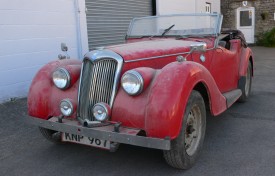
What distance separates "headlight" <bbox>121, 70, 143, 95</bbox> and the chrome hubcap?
24.4 inches

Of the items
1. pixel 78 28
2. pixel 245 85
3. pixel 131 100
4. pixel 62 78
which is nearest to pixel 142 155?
pixel 131 100

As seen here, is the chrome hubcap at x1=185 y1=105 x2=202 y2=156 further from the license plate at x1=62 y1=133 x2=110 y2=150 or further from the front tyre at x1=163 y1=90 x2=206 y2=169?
the license plate at x1=62 y1=133 x2=110 y2=150

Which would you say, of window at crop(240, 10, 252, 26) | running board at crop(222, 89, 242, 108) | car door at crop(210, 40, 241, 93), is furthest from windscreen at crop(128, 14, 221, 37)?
window at crop(240, 10, 252, 26)

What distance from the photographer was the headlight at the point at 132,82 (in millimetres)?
3010

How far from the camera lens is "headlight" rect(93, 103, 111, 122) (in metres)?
3.08

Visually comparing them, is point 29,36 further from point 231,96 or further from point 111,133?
point 111,133

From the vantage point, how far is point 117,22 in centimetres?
938

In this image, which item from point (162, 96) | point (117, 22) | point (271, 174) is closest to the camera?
point (162, 96)

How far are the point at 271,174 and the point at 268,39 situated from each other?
15907mm

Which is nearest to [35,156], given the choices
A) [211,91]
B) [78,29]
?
[211,91]

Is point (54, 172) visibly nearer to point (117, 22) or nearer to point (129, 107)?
point (129, 107)

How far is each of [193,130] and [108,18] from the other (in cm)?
624

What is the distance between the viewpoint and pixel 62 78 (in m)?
3.52

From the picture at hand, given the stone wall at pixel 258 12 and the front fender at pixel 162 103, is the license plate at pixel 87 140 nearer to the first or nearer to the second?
the front fender at pixel 162 103
